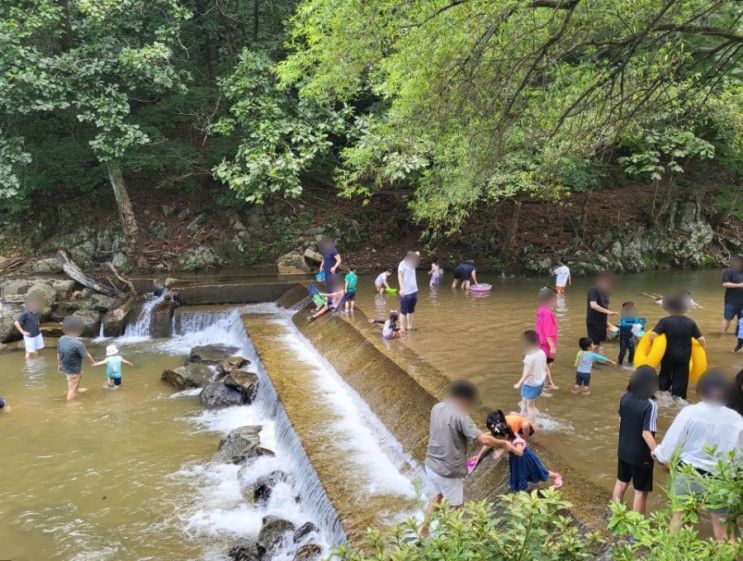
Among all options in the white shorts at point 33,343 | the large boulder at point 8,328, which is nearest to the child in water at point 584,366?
the white shorts at point 33,343

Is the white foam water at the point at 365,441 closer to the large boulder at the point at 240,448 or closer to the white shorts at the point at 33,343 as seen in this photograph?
the large boulder at the point at 240,448

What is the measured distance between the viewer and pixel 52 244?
20812mm

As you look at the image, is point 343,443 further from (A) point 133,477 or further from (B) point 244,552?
(A) point 133,477

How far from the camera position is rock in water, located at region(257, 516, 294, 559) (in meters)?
5.82

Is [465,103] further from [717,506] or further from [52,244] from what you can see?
[52,244]

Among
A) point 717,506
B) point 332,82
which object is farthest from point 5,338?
point 717,506

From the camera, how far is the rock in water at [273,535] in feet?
19.1

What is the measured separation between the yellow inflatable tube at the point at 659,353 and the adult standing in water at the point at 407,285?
4332 millimetres

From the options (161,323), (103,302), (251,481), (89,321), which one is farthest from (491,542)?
(103,302)

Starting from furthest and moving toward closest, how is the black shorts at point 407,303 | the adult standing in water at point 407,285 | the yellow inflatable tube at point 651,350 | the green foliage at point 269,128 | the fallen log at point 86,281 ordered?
1. the fallen log at point 86,281
2. the green foliage at point 269,128
3. the black shorts at point 407,303
4. the adult standing in water at point 407,285
5. the yellow inflatable tube at point 651,350

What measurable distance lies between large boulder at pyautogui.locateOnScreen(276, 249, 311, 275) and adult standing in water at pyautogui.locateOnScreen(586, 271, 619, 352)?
12.3 meters

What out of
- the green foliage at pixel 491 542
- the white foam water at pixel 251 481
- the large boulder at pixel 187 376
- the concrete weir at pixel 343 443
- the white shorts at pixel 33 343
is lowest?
the white foam water at pixel 251 481

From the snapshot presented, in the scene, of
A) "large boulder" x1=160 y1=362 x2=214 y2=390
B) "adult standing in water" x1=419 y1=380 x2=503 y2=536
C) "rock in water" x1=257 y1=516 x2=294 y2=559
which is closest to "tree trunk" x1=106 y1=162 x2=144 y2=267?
"large boulder" x1=160 y1=362 x2=214 y2=390

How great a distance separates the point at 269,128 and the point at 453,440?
44.6 ft
